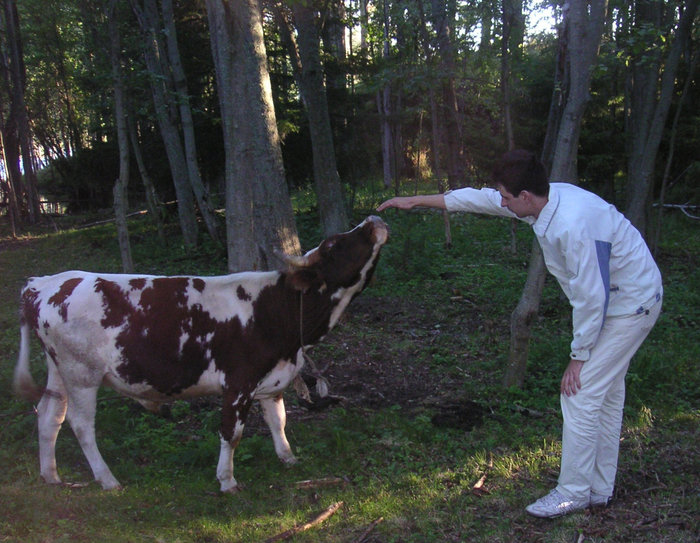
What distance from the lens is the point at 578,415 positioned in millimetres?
3879

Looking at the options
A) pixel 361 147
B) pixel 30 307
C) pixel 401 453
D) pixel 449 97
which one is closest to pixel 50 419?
pixel 30 307

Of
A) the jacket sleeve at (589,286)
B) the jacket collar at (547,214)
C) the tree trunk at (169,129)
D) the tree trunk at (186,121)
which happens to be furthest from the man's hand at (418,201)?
the tree trunk at (169,129)

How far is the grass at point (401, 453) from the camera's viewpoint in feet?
13.6

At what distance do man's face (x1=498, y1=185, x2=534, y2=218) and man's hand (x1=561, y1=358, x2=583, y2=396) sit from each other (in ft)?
3.18

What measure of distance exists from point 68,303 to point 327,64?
46.7 feet

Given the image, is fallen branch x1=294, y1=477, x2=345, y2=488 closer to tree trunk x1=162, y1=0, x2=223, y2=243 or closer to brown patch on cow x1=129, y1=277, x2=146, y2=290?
brown patch on cow x1=129, y1=277, x2=146, y2=290

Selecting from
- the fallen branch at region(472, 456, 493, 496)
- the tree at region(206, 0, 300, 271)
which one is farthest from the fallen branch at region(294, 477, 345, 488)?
the tree at region(206, 0, 300, 271)

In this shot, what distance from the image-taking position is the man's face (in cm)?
373

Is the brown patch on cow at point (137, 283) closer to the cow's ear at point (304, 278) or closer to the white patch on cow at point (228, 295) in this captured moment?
→ the white patch on cow at point (228, 295)

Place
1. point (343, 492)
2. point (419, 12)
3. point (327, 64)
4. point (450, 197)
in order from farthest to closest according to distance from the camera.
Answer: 1. point (327, 64)
2. point (419, 12)
3. point (343, 492)
4. point (450, 197)

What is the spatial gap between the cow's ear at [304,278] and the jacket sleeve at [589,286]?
2.06 metres

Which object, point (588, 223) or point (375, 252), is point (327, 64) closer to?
point (375, 252)

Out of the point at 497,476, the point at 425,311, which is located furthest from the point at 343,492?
the point at 425,311

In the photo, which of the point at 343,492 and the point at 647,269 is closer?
the point at 647,269
